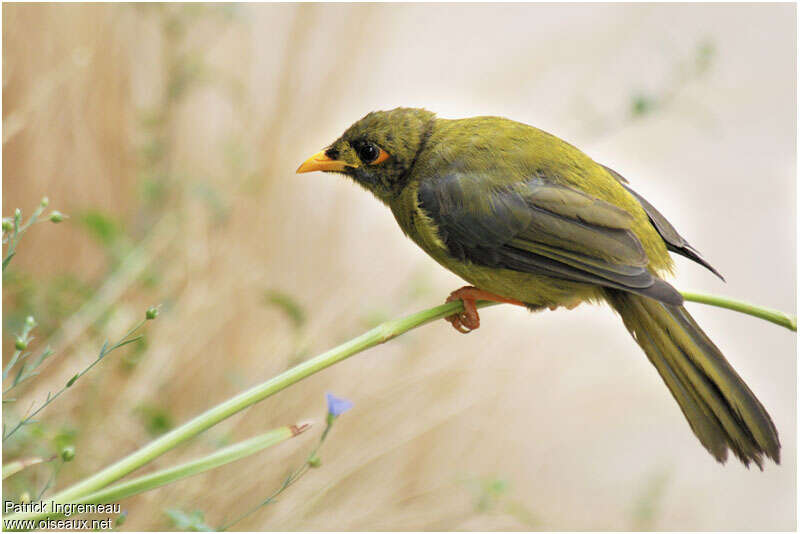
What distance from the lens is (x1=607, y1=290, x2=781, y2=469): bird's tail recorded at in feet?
7.49

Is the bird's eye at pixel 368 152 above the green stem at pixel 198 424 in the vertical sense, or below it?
above

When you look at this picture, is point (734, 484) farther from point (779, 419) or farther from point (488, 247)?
point (488, 247)

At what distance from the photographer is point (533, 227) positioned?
8.83 ft

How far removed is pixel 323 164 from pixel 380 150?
195 mm

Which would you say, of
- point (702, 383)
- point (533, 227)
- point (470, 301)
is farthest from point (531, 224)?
point (702, 383)

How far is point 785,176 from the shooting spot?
6262 mm

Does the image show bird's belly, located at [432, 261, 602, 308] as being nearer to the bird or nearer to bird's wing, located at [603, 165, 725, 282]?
the bird

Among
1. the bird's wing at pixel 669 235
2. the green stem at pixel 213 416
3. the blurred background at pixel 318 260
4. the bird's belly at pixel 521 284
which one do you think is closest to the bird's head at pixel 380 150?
the bird's belly at pixel 521 284

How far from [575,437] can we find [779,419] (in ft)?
4.61

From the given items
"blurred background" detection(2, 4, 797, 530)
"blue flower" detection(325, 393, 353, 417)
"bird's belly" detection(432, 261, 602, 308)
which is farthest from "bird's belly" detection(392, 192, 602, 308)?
Answer: "blue flower" detection(325, 393, 353, 417)

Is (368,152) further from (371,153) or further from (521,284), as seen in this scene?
(521,284)

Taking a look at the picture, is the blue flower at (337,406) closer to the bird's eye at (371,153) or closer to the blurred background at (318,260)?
the blurred background at (318,260)

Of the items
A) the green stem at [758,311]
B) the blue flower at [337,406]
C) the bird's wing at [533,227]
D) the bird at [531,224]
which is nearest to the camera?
the blue flower at [337,406]

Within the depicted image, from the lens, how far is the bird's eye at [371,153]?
2904 millimetres
